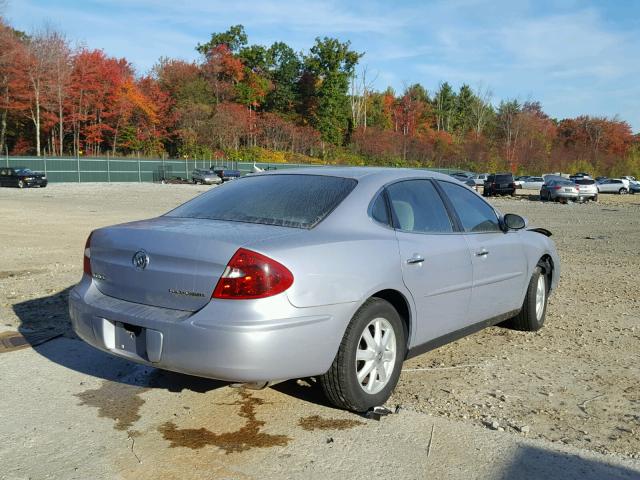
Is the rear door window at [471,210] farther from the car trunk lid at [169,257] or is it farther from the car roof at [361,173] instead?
the car trunk lid at [169,257]

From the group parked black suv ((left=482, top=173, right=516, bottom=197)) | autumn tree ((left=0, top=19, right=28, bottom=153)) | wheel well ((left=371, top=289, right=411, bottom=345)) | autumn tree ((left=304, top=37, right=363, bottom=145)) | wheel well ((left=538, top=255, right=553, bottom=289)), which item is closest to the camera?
wheel well ((left=371, top=289, right=411, bottom=345))

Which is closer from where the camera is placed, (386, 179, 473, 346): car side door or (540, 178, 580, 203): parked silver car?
(386, 179, 473, 346): car side door

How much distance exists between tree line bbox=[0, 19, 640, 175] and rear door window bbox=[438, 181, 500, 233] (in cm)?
5627

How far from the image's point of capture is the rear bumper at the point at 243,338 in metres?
3.34

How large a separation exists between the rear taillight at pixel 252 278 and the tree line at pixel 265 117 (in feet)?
188

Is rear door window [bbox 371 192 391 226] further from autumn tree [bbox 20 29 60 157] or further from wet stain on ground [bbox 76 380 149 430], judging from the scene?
autumn tree [bbox 20 29 60 157]

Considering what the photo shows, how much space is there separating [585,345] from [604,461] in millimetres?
2362

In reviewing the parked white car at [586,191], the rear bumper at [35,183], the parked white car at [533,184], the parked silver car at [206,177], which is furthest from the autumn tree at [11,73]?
the parked white car at [586,191]

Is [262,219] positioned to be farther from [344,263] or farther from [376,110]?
[376,110]

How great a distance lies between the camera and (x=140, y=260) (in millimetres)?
3713

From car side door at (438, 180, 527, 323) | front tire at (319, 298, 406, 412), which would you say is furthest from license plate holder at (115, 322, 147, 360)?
car side door at (438, 180, 527, 323)

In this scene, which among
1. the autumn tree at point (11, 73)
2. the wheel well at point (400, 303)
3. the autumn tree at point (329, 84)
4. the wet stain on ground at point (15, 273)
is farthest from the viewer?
the autumn tree at point (329, 84)

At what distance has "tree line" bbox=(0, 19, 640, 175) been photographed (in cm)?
5819

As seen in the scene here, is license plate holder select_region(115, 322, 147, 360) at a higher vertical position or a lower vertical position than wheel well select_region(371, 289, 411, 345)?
lower
